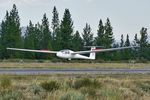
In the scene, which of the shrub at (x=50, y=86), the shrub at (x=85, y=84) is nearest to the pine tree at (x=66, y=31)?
the shrub at (x=85, y=84)

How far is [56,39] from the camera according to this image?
301 feet

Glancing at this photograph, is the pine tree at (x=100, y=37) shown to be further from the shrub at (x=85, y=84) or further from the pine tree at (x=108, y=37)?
the shrub at (x=85, y=84)

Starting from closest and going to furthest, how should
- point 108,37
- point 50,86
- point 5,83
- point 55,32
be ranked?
point 50,86 < point 5,83 < point 108,37 < point 55,32

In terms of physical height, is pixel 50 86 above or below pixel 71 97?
above

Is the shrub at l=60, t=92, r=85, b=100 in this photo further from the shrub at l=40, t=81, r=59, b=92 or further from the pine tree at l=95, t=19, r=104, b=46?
the pine tree at l=95, t=19, r=104, b=46

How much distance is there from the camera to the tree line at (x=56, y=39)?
85750 mm

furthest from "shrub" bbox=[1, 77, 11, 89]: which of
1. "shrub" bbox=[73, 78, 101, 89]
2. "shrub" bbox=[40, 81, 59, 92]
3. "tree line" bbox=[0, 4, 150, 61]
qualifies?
"tree line" bbox=[0, 4, 150, 61]

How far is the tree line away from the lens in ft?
281

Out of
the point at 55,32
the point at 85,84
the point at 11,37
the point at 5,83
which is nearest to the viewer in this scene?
the point at 5,83

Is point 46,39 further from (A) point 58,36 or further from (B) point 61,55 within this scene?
(B) point 61,55

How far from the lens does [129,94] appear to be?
1977cm

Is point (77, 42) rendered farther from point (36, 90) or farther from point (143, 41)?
point (36, 90)

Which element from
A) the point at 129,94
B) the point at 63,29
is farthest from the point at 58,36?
the point at 129,94

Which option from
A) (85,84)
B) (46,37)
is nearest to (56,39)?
(46,37)
